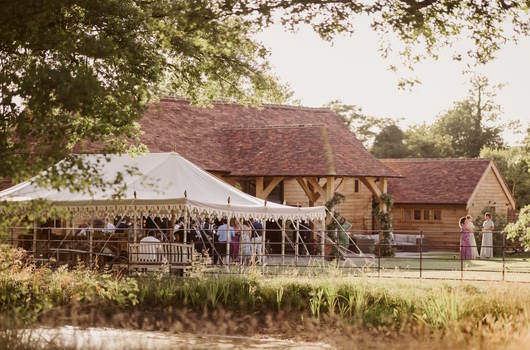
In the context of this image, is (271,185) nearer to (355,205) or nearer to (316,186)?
(316,186)

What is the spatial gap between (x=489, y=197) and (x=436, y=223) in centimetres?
386

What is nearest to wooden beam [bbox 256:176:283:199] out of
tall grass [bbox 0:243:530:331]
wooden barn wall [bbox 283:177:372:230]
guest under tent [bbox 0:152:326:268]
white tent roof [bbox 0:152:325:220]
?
wooden barn wall [bbox 283:177:372:230]

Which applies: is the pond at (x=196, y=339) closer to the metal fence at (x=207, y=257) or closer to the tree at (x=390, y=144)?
the metal fence at (x=207, y=257)

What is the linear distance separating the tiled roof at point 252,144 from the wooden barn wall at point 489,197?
26.6 ft

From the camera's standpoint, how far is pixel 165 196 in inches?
900

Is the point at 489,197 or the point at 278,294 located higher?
the point at 489,197

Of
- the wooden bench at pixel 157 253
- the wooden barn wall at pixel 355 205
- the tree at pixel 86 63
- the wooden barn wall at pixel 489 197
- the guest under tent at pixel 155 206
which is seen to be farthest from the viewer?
the wooden barn wall at pixel 489 197

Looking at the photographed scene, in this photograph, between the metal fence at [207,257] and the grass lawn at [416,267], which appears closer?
the metal fence at [207,257]

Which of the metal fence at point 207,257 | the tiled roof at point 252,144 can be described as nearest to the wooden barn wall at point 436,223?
the tiled roof at point 252,144

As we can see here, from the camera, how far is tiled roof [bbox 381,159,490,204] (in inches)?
1722

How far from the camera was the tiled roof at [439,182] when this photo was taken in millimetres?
43750

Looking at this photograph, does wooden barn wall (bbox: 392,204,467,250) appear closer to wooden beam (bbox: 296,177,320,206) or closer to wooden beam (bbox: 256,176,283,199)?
wooden beam (bbox: 296,177,320,206)

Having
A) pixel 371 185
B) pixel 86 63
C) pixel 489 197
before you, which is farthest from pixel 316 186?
pixel 86 63

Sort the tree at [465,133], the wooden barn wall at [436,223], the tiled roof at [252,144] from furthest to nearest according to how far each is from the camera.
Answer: the tree at [465,133] < the wooden barn wall at [436,223] < the tiled roof at [252,144]
